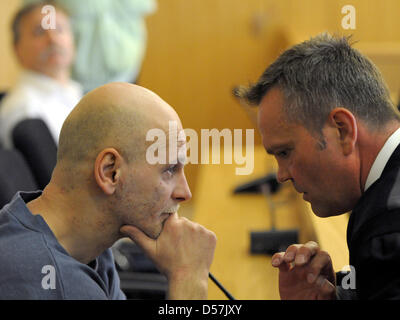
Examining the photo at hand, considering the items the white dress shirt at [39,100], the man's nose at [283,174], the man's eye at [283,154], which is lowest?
the man's nose at [283,174]

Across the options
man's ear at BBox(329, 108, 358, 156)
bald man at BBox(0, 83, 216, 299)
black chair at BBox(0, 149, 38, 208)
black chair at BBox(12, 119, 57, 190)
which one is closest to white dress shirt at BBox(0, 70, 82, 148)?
black chair at BBox(12, 119, 57, 190)

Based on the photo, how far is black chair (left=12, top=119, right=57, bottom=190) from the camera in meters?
1.93

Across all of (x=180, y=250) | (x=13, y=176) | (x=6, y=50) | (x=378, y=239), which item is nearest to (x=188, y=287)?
(x=180, y=250)

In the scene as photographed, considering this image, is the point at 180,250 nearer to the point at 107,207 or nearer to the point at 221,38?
the point at 107,207

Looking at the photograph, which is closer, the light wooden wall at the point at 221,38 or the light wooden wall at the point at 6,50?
the light wooden wall at the point at 6,50

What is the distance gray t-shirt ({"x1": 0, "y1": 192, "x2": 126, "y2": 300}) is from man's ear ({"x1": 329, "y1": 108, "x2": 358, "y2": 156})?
431 millimetres

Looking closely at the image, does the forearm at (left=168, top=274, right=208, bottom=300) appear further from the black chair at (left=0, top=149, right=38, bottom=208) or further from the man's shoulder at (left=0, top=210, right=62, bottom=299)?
the black chair at (left=0, top=149, right=38, bottom=208)

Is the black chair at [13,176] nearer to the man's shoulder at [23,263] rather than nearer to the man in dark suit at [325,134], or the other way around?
the man's shoulder at [23,263]

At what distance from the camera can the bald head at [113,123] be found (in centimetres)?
99

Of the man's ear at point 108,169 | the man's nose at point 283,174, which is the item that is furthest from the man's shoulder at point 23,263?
the man's nose at point 283,174

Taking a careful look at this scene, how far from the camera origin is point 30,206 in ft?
3.42

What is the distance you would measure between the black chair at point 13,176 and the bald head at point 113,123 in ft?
2.16

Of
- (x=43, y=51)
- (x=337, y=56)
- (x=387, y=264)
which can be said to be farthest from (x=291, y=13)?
→ (x=387, y=264)

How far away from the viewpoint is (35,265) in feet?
3.06
